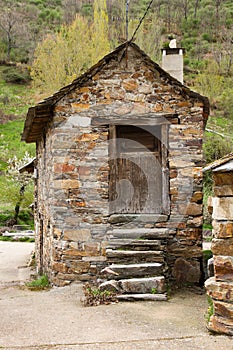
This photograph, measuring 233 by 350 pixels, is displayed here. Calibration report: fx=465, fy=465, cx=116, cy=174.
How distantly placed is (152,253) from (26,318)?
2.45m

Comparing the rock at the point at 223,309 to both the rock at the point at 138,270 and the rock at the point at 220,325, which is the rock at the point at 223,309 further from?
the rock at the point at 138,270

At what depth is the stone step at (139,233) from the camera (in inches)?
321

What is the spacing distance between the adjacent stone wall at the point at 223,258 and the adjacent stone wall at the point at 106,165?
3264mm

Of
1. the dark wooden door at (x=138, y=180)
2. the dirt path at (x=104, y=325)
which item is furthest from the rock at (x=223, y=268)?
the dark wooden door at (x=138, y=180)

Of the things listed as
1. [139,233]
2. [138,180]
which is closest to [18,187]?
[138,180]

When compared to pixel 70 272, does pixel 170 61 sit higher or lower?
higher

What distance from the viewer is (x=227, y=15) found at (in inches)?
2074

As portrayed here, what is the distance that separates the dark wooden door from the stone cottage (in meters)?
0.11

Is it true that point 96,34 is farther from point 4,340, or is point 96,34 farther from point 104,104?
point 4,340

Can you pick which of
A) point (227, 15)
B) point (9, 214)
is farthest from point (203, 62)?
point (9, 214)

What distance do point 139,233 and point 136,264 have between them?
26.0 inches

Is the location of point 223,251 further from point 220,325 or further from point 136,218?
point 136,218

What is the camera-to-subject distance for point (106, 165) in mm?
8406

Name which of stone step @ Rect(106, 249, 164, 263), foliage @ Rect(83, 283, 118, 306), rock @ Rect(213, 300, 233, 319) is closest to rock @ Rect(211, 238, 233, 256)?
rock @ Rect(213, 300, 233, 319)
